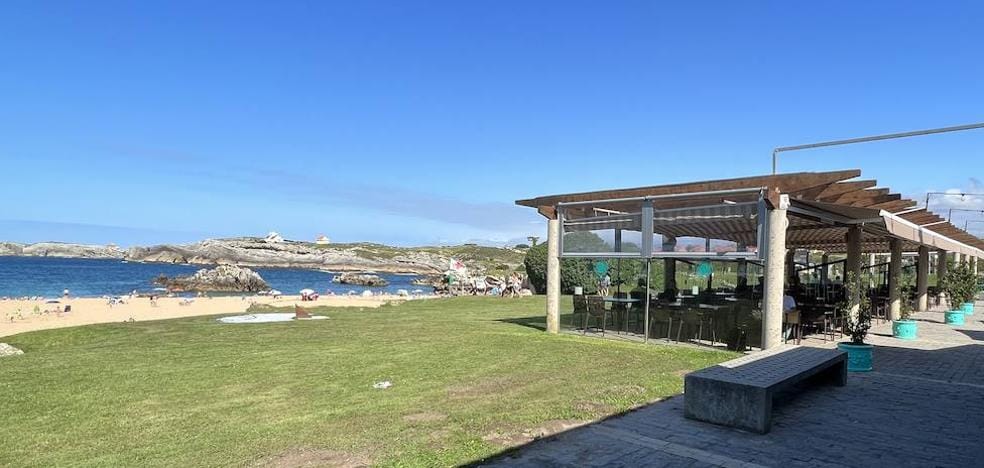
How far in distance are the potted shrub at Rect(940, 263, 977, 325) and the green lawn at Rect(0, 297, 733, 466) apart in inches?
417

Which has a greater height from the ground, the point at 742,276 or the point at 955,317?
the point at 742,276

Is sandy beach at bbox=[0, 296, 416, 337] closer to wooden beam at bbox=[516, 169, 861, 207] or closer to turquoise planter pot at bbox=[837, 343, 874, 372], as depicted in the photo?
wooden beam at bbox=[516, 169, 861, 207]

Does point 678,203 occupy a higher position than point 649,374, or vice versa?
point 678,203

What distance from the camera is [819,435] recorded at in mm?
5340

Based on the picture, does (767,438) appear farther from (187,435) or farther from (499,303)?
(499,303)

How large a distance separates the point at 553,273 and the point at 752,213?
472 centimetres

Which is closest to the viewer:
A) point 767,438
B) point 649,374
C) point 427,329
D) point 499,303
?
point 767,438

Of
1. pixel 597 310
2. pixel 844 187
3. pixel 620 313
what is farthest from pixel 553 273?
pixel 844 187

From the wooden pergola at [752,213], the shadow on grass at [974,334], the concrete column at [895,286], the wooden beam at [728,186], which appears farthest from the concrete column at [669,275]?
the concrete column at [895,286]

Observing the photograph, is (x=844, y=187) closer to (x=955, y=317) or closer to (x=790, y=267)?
(x=955, y=317)

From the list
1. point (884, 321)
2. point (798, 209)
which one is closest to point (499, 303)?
point (884, 321)

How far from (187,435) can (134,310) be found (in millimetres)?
23248

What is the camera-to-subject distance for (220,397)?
699 cm

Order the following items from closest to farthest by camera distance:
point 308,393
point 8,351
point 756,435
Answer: point 756,435 → point 308,393 → point 8,351
